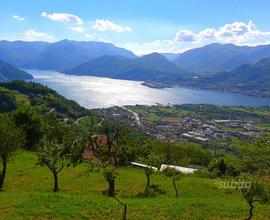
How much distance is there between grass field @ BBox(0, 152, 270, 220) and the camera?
2884cm

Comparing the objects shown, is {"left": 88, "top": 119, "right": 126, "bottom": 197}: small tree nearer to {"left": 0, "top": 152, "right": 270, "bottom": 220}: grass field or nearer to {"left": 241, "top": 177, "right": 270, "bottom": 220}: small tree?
{"left": 0, "top": 152, "right": 270, "bottom": 220}: grass field

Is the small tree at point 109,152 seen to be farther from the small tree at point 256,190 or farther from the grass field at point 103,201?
the small tree at point 256,190

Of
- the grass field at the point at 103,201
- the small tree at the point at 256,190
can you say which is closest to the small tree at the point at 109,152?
the grass field at the point at 103,201

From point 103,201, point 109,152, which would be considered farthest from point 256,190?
point 109,152

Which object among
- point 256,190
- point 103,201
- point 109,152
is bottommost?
point 103,201

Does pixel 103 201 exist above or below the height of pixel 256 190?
below

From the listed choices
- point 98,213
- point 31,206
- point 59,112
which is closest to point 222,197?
point 98,213

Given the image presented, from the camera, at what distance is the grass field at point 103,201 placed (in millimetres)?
28844

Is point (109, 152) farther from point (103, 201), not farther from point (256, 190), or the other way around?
point (256, 190)

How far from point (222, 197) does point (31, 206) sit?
20.0 meters

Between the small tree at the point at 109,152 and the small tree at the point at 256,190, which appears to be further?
the small tree at the point at 109,152

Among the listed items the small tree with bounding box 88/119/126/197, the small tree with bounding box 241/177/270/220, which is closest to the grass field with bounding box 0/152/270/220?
the small tree with bounding box 88/119/126/197

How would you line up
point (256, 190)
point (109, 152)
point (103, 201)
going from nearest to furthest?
point (256, 190), point (103, 201), point (109, 152)

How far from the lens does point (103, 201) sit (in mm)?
32219
